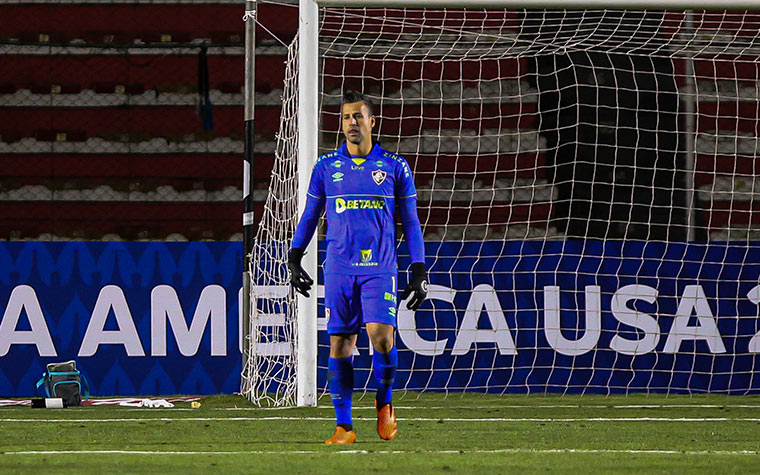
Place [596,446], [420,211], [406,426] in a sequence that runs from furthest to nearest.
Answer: [420,211] < [406,426] < [596,446]

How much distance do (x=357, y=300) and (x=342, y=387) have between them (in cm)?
38

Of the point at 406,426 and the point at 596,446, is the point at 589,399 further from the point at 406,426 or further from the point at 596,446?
the point at 596,446

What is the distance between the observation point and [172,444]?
540 cm

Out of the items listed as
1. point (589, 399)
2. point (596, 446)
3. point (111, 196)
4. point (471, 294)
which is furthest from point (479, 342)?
point (111, 196)

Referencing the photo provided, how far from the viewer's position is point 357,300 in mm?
5527

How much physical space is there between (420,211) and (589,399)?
347cm

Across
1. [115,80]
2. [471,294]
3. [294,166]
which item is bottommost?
[471,294]

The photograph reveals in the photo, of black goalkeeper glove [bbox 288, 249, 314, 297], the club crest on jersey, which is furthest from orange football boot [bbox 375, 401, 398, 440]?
the club crest on jersey

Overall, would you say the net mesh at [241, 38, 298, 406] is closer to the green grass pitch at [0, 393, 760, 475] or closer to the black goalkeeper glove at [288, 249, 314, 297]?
the green grass pitch at [0, 393, 760, 475]

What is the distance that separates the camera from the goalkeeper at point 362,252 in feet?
17.9

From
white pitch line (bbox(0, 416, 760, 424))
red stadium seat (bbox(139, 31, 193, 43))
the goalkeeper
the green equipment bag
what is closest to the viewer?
the goalkeeper

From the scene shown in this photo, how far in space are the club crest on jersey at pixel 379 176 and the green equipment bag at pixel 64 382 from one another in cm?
330

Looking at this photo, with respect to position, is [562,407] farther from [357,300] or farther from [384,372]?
[357,300]

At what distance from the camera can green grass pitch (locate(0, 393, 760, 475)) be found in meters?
4.46
